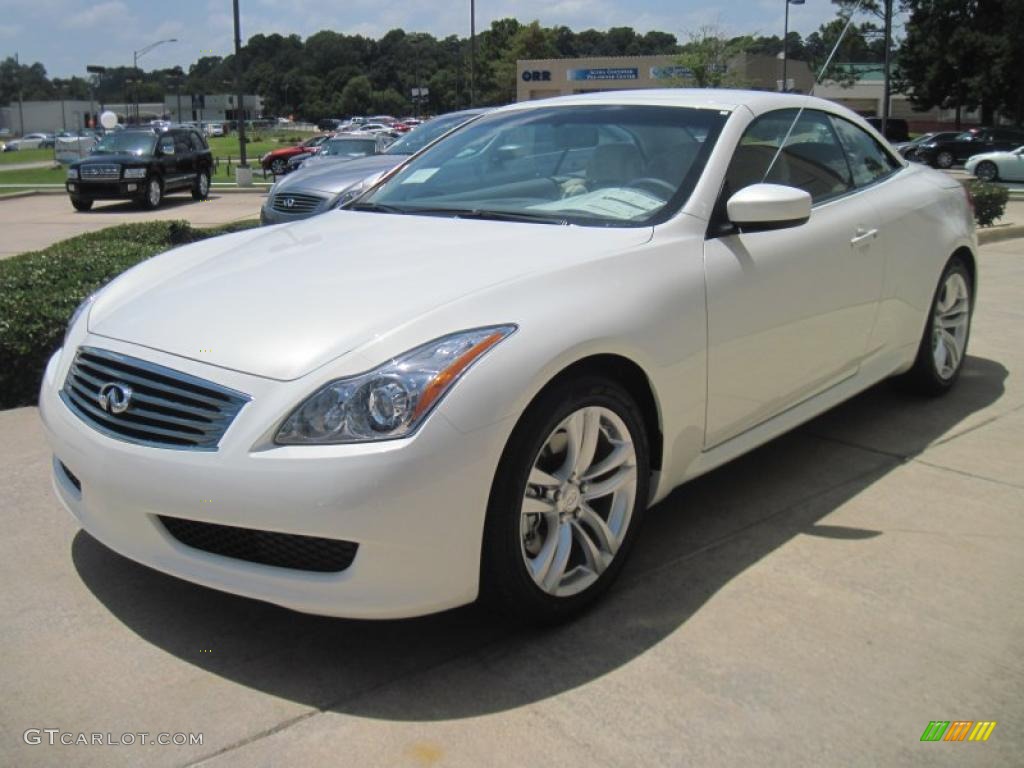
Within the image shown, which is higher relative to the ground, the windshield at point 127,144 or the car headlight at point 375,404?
the windshield at point 127,144

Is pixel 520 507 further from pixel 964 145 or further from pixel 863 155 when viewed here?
pixel 964 145

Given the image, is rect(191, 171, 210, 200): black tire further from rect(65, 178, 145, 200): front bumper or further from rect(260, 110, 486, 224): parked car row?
rect(260, 110, 486, 224): parked car row

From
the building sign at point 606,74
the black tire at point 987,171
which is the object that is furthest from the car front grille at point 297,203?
the building sign at point 606,74

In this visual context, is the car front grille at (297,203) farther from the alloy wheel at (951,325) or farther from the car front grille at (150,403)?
the car front grille at (150,403)

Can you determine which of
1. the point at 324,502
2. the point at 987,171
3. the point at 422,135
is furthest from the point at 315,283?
the point at 987,171

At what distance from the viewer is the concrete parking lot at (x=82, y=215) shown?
52.0ft

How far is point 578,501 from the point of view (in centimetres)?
296

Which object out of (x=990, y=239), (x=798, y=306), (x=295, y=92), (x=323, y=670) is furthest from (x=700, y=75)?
(x=295, y=92)

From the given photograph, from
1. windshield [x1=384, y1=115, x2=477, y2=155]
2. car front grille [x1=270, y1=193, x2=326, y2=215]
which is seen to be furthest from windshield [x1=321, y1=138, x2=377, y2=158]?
car front grille [x1=270, y1=193, x2=326, y2=215]

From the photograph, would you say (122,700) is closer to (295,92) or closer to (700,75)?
(700,75)

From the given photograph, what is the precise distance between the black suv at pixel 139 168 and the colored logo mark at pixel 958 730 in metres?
20.1

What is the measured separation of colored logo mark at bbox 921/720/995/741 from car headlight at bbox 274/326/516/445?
1.51m

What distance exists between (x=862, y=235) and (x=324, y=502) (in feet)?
9.03

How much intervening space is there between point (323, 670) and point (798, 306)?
2172mm
